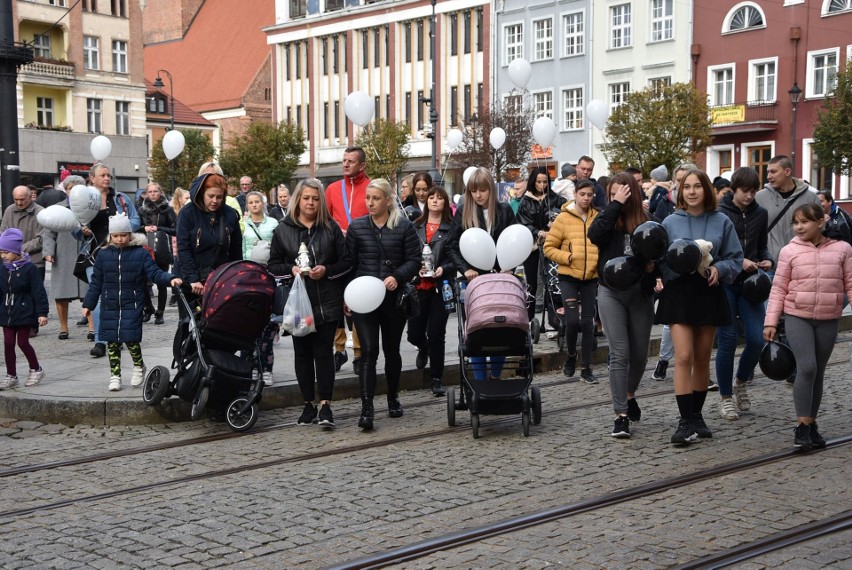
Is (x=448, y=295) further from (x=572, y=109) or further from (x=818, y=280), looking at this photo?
(x=572, y=109)

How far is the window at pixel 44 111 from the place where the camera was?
2297 inches

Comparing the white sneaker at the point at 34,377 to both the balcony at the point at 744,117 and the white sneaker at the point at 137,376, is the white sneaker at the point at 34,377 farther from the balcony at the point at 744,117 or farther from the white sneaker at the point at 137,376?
the balcony at the point at 744,117

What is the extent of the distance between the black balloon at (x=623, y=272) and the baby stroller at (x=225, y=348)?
110 inches

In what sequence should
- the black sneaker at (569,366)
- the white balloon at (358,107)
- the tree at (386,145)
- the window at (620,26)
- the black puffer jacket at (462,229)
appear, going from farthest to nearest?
the tree at (386,145)
the window at (620,26)
the white balloon at (358,107)
the black sneaker at (569,366)
the black puffer jacket at (462,229)

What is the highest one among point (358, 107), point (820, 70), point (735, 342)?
point (820, 70)

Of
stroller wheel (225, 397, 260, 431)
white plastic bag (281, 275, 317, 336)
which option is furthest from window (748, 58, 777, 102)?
stroller wheel (225, 397, 260, 431)

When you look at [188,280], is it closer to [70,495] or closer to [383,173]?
[70,495]

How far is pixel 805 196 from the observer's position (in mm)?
10586

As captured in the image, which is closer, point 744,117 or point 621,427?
point 621,427

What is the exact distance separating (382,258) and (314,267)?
59cm

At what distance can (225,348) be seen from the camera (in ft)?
31.2

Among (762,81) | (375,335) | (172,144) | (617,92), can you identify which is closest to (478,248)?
(375,335)

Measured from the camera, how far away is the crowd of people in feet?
27.0

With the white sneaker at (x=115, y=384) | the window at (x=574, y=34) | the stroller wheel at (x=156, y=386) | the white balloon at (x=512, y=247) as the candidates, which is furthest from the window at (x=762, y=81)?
the stroller wheel at (x=156, y=386)
